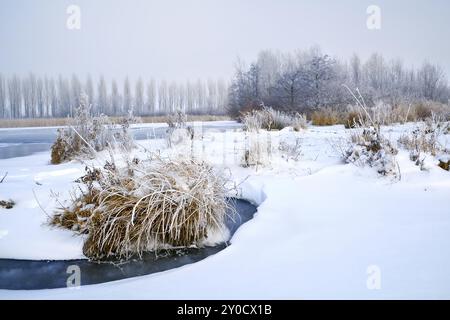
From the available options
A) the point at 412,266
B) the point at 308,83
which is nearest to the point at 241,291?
the point at 412,266

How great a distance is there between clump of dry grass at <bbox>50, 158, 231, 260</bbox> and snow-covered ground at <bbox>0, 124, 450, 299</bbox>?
24cm

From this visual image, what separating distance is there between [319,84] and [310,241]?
20.0 meters

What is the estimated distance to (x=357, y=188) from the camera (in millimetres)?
4379

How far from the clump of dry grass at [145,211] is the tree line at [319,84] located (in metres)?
9.85

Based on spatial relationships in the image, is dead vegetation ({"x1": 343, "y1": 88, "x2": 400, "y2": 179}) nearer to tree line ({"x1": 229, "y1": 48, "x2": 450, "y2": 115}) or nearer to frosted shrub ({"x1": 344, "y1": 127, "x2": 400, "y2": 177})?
frosted shrub ({"x1": 344, "y1": 127, "x2": 400, "y2": 177})

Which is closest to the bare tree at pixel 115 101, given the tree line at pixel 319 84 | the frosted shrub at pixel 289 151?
the tree line at pixel 319 84

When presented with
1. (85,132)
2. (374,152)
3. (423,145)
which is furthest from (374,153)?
(85,132)

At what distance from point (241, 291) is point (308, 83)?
2099 centimetres

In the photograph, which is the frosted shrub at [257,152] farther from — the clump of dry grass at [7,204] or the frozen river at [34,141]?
the clump of dry grass at [7,204]

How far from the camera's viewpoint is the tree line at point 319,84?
20.5 metres

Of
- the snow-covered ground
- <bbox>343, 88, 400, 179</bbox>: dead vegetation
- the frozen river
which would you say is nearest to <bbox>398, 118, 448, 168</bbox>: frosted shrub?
the snow-covered ground

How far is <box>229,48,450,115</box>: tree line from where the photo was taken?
20547 mm

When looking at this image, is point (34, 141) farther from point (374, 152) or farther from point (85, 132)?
point (374, 152)
